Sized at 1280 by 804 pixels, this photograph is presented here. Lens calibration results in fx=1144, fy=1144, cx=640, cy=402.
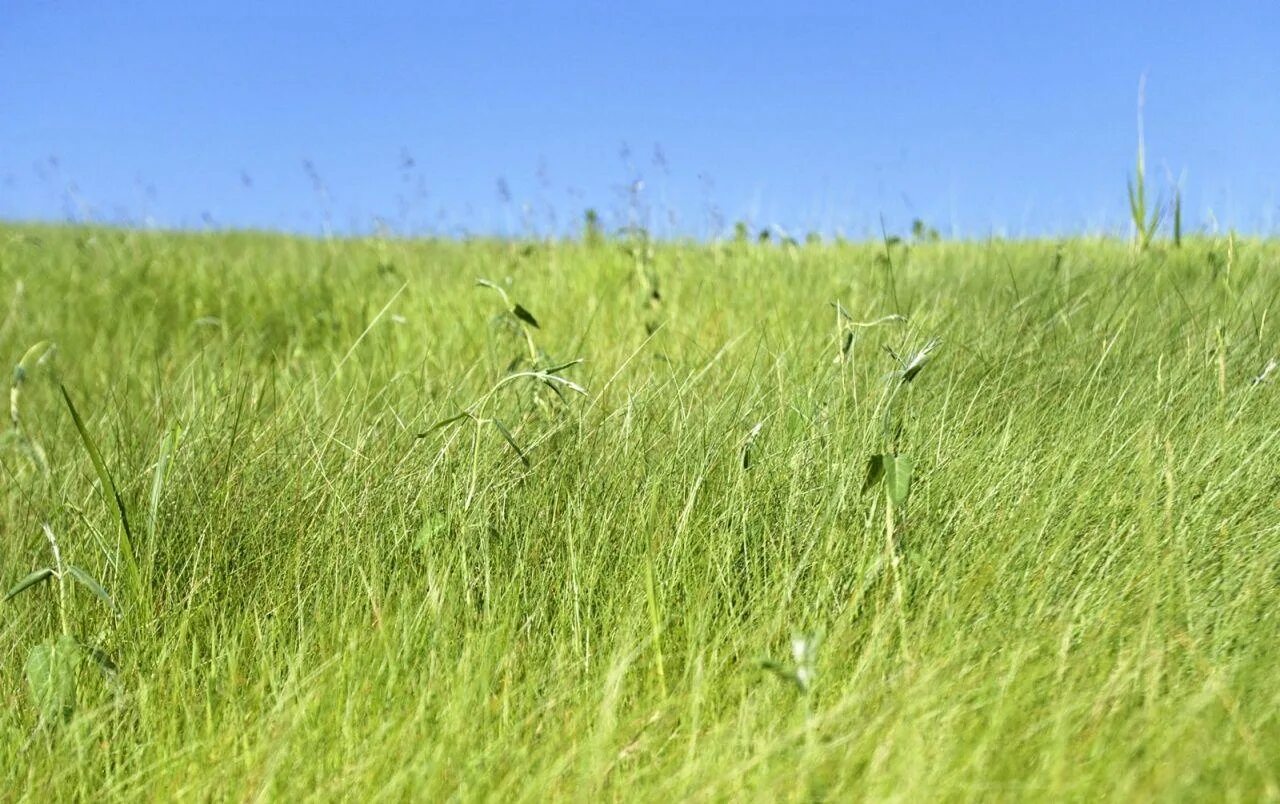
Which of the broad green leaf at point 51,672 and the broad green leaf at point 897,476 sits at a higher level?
the broad green leaf at point 897,476

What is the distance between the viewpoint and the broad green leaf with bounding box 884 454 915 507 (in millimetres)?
1640

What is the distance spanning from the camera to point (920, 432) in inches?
87.5

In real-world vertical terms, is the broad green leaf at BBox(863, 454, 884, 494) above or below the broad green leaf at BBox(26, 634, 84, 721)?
above

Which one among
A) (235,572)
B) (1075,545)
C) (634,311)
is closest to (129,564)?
(235,572)

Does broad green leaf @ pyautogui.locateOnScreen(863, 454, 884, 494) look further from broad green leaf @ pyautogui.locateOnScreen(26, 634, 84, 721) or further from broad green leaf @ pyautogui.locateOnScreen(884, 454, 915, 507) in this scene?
broad green leaf @ pyautogui.locateOnScreen(26, 634, 84, 721)

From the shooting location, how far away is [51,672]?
1669mm

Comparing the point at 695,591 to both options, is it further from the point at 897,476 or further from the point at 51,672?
the point at 51,672

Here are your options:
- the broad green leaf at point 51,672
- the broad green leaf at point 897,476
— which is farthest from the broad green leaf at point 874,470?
the broad green leaf at point 51,672

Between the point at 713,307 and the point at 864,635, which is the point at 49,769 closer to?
the point at 864,635

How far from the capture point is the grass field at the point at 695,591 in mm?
1506

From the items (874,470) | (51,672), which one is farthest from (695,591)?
(51,672)

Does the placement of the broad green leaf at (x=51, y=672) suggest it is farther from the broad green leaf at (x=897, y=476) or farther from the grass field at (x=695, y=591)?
the broad green leaf at (x=897, y=476)

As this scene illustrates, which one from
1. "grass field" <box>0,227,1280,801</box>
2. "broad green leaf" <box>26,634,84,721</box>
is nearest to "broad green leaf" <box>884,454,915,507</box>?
"grass field" <box>0,227,1280,801</box>

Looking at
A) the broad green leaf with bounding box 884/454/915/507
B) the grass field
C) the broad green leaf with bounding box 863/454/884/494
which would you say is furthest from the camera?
the broad green leaf with bounding box 863/454/884/494
